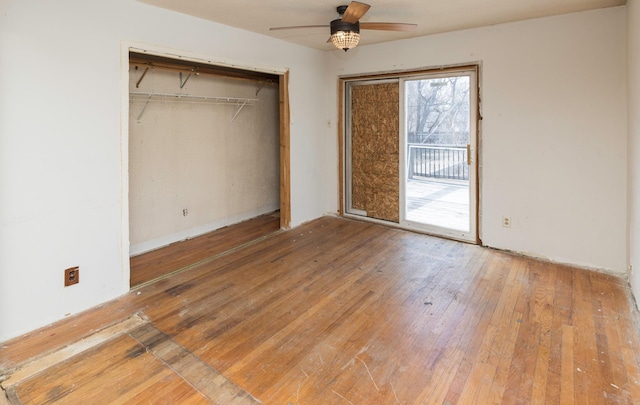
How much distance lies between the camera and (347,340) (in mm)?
2309

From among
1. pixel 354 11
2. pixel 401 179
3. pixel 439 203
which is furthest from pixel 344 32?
pixel 439 203

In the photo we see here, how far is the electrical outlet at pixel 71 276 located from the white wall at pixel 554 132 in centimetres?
389

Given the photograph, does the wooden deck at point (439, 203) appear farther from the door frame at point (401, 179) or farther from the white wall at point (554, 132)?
the white wall at point (554, 132)

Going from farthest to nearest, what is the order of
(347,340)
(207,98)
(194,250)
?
(207,98) → (194,250) → (347,340)

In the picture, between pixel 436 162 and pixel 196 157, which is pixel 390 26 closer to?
pixel 196 157

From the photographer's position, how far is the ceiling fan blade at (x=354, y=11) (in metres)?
2.60

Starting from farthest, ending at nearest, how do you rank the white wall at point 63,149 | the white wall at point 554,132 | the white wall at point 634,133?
the white wall at point 554,132, the white wall at point 634,133, the white wall at point 63,149

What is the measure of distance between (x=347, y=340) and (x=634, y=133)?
106 inches

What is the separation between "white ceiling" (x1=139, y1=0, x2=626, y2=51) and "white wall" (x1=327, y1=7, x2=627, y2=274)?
22cm

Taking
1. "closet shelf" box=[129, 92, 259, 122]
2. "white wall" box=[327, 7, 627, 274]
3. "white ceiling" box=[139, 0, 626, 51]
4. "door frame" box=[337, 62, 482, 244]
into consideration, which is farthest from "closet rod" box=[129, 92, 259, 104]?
"white wall" box=[327, 7, 627, 274]

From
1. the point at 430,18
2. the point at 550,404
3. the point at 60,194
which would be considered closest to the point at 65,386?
the point at 60,194

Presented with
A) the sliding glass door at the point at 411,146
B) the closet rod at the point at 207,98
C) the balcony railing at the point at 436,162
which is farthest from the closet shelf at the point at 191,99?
the balcony railing at the point at 436,162

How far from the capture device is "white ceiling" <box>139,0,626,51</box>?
3012 millimetres

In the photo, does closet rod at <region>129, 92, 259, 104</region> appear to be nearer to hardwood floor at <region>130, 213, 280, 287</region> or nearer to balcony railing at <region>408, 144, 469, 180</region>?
Result: hardwood floor at <region>130, 213, 280, 287</region>
